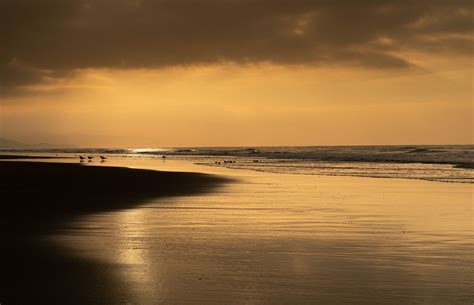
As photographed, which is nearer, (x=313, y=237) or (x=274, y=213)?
(x=313, y=237)

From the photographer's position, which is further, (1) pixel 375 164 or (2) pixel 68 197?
(1) pixel 375 164

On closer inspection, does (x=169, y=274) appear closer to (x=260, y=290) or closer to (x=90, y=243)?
(x=260, y=290)

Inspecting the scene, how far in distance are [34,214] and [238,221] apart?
5881 millimetres

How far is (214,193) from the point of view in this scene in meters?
25.3

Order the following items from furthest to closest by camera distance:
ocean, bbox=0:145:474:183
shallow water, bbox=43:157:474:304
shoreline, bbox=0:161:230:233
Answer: ocean, bbox=0:145:474:183 < shoreline, bbox=0:161:230:233 < shallow water, bbox=43:157:474:304

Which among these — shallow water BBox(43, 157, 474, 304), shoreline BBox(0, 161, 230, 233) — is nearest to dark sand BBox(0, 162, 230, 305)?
shoreline BBox(0, 161, 230, 233)

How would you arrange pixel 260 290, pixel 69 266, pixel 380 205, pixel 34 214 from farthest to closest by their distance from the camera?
pixel 380 205, pixel 34 214, pixel 69 266, pixel 260 290

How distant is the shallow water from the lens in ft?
27.1

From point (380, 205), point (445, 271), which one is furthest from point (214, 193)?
point (445, 271)

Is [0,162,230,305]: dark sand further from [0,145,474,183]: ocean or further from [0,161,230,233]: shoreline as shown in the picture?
[0,145,474,183]: ocean

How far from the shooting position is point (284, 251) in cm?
1137

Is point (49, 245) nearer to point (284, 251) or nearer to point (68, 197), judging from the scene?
point (284, 251)

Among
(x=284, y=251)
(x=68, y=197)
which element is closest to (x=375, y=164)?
(x=68, y=197)

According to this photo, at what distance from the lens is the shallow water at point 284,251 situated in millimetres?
8258
